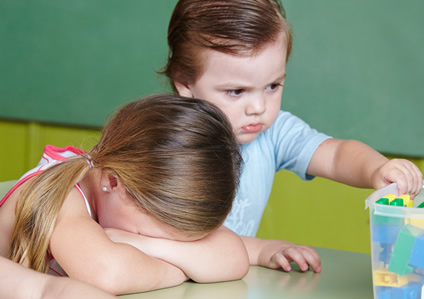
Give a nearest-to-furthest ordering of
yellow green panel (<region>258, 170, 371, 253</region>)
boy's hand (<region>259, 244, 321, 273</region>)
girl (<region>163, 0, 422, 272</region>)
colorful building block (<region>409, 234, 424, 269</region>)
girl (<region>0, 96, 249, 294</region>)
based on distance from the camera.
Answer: colorful building block (<region>409, 234, 424, 269</region>), girl (<region>0, 96, 249, 294</region>), boy's hand (<region>259, 244, 321, 273</region>), girl (<region>163, 0, 422, 272</region>), yellow green panel (<region>258, 170, 371, 253</region>)

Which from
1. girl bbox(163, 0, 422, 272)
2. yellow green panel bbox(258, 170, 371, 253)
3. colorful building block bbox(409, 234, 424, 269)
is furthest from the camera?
yellow green panel bbox(258, 170, 371, 253)

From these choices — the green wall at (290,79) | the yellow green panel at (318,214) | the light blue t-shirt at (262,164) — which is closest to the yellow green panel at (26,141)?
the green wall at (290,79)

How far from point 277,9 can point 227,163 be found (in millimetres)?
396

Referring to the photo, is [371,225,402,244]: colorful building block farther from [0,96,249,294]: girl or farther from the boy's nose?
the boy's nose

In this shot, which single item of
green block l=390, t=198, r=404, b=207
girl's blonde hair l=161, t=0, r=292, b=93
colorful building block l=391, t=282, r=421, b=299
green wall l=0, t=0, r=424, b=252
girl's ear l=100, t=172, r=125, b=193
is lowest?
green wall l=0, t=0, r=424, b=252

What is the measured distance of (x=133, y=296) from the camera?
23.5 inches

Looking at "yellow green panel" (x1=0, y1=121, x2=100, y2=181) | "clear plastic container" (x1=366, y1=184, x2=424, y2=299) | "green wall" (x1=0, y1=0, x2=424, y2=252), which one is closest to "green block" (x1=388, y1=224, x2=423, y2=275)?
"clear plastic container" (x1=366, y1=184, x2=424, y2=299)

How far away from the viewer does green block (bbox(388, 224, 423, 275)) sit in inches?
19.4

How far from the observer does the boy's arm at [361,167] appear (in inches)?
26.2

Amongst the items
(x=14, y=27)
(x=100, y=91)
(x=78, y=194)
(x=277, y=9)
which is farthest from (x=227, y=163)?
(x=14, y=27)

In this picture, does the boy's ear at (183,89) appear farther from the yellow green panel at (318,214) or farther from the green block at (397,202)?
the yellow green panel at (318,214)

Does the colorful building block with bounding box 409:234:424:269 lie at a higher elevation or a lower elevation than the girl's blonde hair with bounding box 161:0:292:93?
lower

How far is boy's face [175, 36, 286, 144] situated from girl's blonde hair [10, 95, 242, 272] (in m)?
0.19

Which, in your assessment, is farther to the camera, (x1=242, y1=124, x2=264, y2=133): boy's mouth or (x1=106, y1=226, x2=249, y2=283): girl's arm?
(x1=242, y1=124, x2=264, y2=133): boy's mouth
